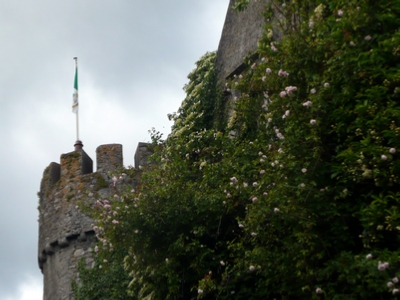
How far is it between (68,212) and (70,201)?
24cm

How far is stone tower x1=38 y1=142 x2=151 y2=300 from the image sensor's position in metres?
17.7

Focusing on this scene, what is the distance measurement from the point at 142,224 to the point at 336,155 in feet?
11.4

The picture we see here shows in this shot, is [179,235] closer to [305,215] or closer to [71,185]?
[305,215]

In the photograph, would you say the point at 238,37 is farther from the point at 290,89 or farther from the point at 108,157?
the point at 290,89

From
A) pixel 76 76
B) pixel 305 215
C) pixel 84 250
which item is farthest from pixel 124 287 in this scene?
pixel 76 76

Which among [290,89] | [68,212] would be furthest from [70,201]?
[290,89]

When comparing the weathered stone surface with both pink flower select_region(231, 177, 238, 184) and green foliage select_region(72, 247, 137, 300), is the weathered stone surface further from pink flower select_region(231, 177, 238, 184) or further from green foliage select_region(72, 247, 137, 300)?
green foliage select_region(72, 247, 137, 300)

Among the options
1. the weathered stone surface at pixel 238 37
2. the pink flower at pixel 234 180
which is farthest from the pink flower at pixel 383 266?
the weathered stone surface at pixel 238 37

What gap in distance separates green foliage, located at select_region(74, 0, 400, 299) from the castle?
3.89 meters

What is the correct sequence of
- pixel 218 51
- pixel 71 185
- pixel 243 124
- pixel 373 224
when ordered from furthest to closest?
pixel 71 185 → pixel 218 51 → pixel 243 124 → pixel 373 224

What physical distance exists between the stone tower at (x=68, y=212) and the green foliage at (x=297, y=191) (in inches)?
164

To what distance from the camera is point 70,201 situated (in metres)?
18.1

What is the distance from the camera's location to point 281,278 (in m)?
10.6

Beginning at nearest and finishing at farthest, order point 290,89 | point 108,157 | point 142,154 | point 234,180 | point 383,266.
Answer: point 383,266, point 290,89, point 234,180, point 142,154, point 108,157
